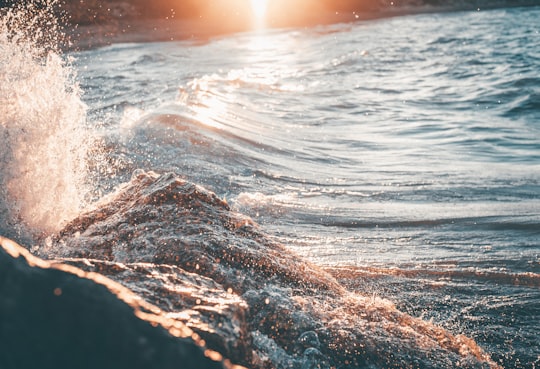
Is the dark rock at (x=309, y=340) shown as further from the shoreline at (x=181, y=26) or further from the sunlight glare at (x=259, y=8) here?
the sunlight glare at (x=259, y=8)

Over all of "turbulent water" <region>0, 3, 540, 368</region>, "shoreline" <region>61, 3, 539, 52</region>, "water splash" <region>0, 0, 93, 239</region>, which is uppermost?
"shoreline" <region>61, 3, 539, 52</region>

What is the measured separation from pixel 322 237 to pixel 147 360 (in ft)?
10.00

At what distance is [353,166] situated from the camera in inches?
236

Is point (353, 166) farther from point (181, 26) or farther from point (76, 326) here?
point (181, 26)

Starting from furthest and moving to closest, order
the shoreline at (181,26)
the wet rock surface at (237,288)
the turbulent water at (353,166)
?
the shoreline at (181,26)
the turbulent water at (353,166)
the wet rock surface at (237,288)

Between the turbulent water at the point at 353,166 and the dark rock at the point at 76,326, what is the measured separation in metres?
1.80

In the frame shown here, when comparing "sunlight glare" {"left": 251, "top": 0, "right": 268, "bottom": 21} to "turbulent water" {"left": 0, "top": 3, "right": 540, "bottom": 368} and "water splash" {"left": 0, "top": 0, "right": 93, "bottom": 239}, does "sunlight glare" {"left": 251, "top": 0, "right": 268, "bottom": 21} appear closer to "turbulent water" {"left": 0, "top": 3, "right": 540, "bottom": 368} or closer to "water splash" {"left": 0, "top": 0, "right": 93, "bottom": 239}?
"turbulent water" {"left": 0, "top": 3, "right": 540, "bottom": 368}

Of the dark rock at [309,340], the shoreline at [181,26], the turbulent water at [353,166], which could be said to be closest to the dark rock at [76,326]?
the dark rock at [309,340]

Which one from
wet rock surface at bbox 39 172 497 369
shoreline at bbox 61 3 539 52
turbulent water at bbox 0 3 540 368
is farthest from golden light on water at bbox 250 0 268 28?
wet rock surface at bbox 39 172 497 369

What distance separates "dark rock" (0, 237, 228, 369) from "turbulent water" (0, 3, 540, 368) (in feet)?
5.89

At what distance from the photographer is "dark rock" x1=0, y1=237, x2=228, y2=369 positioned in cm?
91

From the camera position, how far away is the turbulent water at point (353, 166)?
3.14 m

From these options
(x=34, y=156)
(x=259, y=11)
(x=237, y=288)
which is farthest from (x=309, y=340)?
(x=259, y=11)

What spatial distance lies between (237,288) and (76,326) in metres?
1.23
